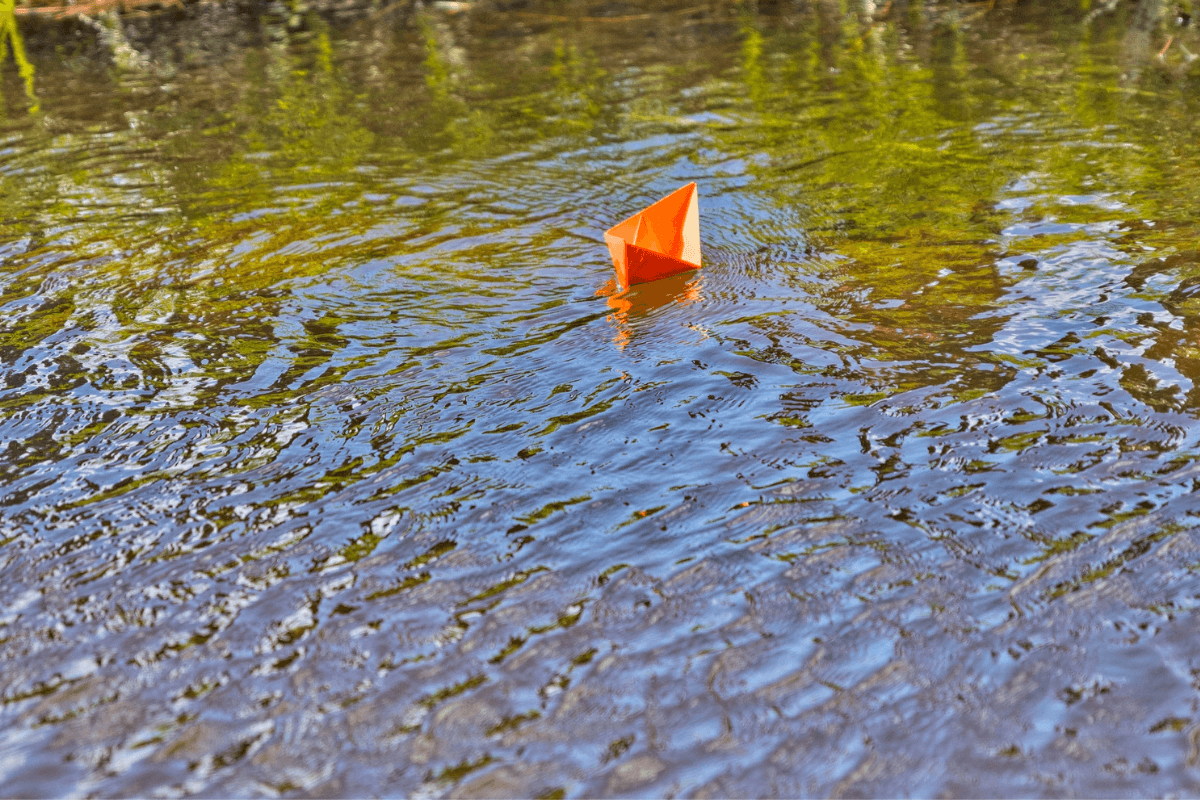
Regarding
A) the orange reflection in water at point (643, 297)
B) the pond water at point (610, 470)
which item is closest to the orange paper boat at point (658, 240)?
the orange reflection in water at point (643, 297)

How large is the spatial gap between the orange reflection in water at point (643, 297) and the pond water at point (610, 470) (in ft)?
0.23

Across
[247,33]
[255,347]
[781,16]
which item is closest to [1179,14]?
[781,16]

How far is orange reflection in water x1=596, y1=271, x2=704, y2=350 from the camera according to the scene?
20.8ft

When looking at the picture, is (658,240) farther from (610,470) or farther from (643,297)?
(610,470)

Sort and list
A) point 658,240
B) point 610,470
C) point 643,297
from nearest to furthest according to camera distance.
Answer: point 610,470
point 643,297
point 658,240

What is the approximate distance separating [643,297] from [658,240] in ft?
1.52

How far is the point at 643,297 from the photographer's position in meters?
6.71

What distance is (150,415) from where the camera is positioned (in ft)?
17.3

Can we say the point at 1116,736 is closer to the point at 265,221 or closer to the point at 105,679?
the point at 105,679

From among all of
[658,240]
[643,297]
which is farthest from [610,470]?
[658,240]

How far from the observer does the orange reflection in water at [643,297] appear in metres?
6.34

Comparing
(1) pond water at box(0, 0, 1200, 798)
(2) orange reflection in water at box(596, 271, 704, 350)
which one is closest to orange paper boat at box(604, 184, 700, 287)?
(2) orange reflection in water at box(596, 271, 704, 350)

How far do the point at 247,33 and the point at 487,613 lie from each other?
17.3 metres

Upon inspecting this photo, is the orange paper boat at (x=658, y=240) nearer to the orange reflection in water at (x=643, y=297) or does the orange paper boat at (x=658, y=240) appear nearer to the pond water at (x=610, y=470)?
the orange reflection in water at (x=643, y=297)
